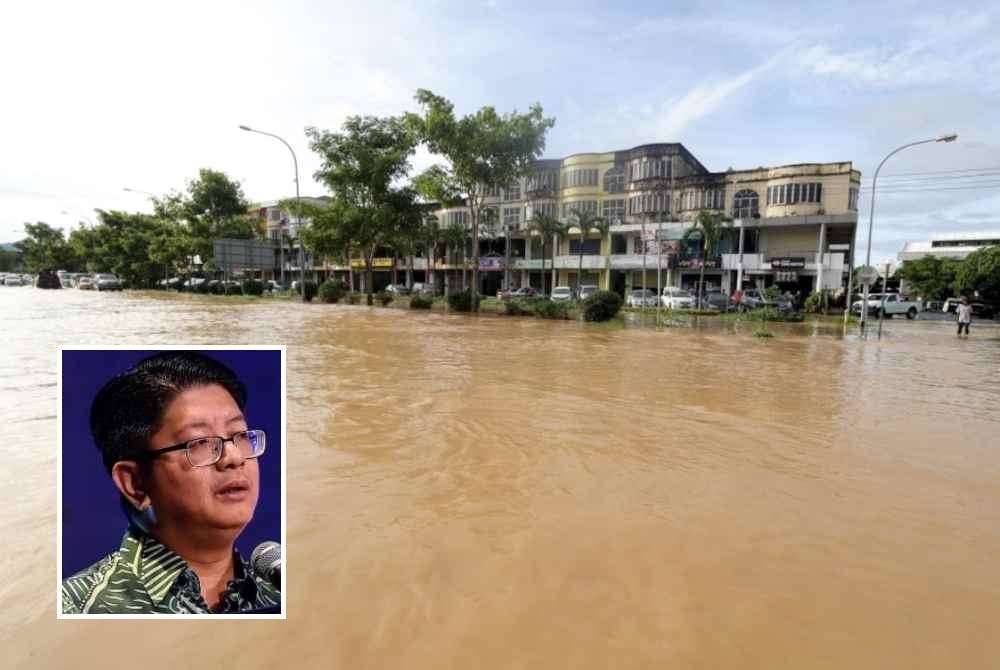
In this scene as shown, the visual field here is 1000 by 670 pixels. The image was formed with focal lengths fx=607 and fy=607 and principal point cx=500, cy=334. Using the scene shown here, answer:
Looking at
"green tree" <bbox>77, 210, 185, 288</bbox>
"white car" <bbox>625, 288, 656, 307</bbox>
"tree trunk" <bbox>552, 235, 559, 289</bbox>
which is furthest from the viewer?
"green tree" <bbox>77, 210, 185, 288</bbox>

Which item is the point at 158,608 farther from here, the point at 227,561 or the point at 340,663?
the point at 340,663

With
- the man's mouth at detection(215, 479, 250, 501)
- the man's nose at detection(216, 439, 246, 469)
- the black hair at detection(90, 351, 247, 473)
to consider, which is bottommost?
the man's mouth at detection(215, 479, 250, 501)

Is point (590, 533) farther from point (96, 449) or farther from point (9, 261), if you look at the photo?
point (9, 261)

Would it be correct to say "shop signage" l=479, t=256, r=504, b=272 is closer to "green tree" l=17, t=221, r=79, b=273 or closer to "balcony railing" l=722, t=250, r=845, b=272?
"balcony railing" l=722, t=250, r=845, b=272

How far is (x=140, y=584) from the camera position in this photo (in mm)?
1590

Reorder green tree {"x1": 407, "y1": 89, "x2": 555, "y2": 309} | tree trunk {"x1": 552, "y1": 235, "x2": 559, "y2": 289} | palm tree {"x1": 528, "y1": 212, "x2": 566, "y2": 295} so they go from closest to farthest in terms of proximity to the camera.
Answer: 1. green tree {"x1": 407, "y1": 89, "x2": 555, "y2": 309}
2. palm tree {"x1": 528, "y1": 212, "x2": 566, "y2": 295}
3. tree trunk {"x1": 552, "y1": 235, "x2": 559, "y2": 289}

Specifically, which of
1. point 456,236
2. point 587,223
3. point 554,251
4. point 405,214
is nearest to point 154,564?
point 405,214

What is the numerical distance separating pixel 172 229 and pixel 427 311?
3120cm

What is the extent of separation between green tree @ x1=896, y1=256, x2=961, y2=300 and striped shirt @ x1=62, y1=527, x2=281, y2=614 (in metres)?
56.3

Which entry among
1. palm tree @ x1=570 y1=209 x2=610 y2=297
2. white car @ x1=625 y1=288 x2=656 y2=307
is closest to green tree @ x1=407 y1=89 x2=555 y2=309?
white car @ x1=625 y1=288 x2=656 y2=307

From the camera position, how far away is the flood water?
3262 mm

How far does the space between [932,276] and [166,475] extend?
57.4 m

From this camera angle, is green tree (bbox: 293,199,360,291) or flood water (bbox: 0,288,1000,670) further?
green tree (bbox: 293,199,360,291)

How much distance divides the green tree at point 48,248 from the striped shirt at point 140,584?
8740 centimetres
